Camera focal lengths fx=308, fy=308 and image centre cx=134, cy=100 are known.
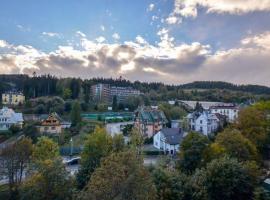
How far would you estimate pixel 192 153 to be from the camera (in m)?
28.0

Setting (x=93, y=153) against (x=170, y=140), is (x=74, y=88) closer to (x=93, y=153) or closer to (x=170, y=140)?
(x=170, y=140)

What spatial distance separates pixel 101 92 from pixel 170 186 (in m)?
88.9

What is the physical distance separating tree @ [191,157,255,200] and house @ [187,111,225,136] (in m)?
29.3

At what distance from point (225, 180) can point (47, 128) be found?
41.0 m

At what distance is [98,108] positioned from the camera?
3155 inches

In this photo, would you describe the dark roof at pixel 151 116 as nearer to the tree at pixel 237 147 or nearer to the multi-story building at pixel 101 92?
the tree at pixel 237 147

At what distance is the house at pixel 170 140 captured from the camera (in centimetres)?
4484

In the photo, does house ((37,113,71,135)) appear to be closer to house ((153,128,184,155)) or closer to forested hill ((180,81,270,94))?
house ((153,128,184,155))

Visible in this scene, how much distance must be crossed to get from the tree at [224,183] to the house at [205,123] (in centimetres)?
2928

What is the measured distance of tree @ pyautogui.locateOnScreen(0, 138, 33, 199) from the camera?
2617 cm

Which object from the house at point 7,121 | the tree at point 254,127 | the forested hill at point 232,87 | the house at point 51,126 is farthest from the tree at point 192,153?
the forested hill at point 232,87

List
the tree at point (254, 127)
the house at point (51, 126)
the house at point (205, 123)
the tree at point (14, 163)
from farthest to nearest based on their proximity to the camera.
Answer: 1. the house at point (51, 126)
2. the house at point (205, 123)
3. the tree at point (254, 127)
4. the tree at point (14, 163)

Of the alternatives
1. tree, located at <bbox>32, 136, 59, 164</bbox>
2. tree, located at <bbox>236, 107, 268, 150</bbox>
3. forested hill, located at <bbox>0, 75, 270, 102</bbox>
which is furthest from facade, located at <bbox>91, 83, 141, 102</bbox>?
tree, located at <bbox>32, 136, 59, 164</bbox>

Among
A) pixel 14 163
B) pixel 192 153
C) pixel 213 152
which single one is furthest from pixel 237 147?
pixel 14 163
